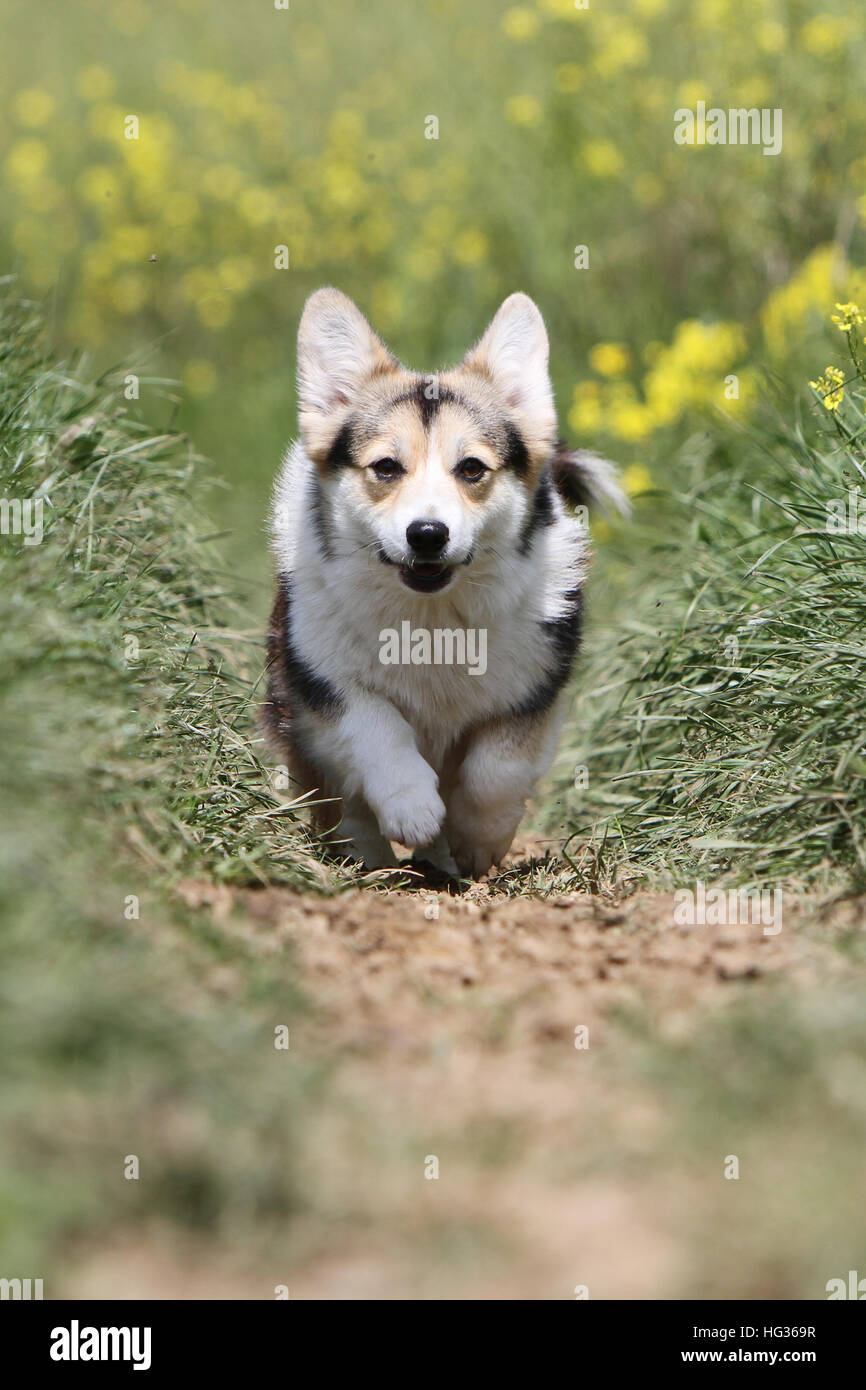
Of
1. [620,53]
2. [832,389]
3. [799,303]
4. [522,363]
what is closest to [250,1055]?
[832,389]

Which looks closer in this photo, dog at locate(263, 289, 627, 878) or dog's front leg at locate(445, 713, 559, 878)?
dog at locate(263, 289, 627, 878)

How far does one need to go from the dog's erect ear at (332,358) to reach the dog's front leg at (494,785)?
1202mm

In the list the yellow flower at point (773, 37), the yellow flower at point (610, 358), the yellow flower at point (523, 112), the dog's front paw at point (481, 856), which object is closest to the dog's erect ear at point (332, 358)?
the dog's front paw at point (481, 856)

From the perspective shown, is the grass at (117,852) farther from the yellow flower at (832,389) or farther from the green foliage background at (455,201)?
the yellow flower at (832,389)

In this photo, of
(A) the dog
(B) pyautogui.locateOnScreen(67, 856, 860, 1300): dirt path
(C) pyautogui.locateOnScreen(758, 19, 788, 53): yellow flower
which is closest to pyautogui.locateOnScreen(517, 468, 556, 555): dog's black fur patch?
(A) the dog

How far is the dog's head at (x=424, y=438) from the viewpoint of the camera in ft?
14.7

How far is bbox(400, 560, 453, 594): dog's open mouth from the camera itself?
14.7ft

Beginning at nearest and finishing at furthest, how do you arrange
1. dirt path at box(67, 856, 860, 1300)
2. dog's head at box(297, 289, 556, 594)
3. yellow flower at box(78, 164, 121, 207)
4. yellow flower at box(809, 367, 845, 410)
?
dirt path at box(67, 856, 860, 1300) < dog's head at box(297, 289, 556, 594) < yellow flower at box(809, 367, 845, 410) < yellow flower at box(78, 164, 121, 207)

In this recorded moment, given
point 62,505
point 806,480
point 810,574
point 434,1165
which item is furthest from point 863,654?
point 62,505

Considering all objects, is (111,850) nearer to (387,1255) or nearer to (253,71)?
(387,1255)

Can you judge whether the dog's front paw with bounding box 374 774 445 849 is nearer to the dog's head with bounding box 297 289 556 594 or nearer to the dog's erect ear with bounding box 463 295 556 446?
the dog's head with bounding box 297 289 556 594

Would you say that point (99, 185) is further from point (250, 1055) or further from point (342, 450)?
point (250, 1055)

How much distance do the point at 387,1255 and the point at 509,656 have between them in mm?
2686

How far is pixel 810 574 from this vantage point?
4516mm
